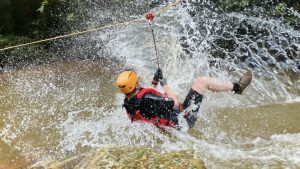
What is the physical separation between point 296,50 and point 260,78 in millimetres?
1311

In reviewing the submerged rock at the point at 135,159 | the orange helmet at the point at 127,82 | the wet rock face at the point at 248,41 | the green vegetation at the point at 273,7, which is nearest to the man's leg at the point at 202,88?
the orange helmet at the point at 127,82

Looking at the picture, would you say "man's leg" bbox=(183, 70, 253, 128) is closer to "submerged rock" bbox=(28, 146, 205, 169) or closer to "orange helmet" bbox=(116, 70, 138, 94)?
"orange helmet" bbox=(116, 70, 138, 94)

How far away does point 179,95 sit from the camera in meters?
8.98

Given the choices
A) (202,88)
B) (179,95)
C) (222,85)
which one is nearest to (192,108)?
(202,88)

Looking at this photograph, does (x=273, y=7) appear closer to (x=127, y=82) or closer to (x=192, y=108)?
(x=192, y=108)

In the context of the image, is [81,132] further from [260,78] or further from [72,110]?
[260,78]

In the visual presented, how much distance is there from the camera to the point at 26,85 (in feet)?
34.8

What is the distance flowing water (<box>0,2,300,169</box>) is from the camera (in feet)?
24.2

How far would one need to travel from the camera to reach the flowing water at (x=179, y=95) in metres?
7.38

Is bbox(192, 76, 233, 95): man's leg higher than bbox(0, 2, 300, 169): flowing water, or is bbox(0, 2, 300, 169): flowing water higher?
bbox(192, 76, 233, 95): man's leg

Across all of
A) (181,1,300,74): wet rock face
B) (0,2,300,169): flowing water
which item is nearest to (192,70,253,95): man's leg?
(0,2,300,169): flowing water

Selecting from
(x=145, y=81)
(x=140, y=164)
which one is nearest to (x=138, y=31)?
(x=145, y=81)

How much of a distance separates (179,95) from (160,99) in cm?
236

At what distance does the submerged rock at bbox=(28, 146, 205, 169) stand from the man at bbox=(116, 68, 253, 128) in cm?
105
